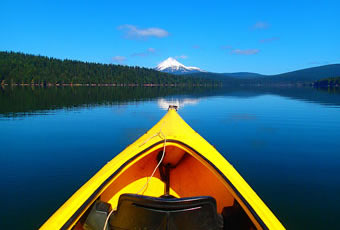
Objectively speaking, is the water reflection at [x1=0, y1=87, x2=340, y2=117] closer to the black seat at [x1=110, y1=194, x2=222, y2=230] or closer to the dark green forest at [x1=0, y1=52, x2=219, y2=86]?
the black seat at [x1=110, y1=194, x2=222, y2=230]

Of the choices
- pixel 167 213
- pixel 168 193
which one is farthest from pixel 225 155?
pixel 167 213

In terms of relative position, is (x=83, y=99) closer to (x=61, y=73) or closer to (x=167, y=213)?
(x=167, y=213)

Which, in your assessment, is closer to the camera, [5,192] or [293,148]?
[5,192]

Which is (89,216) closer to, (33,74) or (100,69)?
(33,74)

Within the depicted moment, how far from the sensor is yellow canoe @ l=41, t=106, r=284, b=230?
110 inches

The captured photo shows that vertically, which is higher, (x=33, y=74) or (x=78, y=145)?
(x=33, y=74)

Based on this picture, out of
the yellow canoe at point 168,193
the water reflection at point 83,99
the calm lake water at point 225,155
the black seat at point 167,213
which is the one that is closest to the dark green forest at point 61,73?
the water reflection at point 83,99

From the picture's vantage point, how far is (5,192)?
6840 millimetres

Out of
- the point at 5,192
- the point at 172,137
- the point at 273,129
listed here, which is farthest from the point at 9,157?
the point at 273,129

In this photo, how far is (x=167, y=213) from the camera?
8.91ft

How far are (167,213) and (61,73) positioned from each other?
538 feet

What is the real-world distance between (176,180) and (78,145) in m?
7.12

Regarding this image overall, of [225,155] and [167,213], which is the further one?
[225,155]

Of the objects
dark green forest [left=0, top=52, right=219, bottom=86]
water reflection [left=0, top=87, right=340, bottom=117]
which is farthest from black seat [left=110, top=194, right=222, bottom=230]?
dark green forest [left=0, top=52, right=219, bottom=86]
